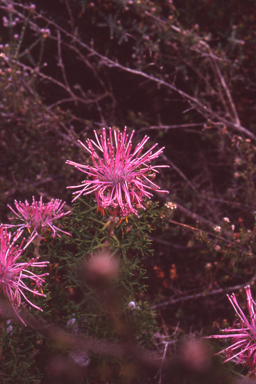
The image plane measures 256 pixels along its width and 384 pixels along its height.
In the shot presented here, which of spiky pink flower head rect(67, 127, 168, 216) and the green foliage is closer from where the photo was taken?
spiky pink flower head rect(67, 127, 168, 216)

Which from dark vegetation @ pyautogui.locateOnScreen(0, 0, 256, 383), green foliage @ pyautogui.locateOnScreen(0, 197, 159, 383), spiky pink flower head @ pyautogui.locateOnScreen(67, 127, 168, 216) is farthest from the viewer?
dark vegetation @ pyautogui.locateOnScreen(0, 0, 256, 383)

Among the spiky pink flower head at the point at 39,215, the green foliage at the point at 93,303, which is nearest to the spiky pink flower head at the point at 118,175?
the green foliage at the point at 93,303

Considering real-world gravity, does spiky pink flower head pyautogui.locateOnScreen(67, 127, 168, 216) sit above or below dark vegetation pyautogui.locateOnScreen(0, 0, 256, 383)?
above

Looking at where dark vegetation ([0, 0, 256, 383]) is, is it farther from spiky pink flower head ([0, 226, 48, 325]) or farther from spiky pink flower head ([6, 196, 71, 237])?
spiky pink flower head ([0, 226, 48, 325])

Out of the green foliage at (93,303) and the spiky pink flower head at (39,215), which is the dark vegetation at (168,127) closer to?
the green foliage at (93,303)

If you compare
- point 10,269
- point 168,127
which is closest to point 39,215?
point 10,269

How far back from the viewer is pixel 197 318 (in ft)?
7.75

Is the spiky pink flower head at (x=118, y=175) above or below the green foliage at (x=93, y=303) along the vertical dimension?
above

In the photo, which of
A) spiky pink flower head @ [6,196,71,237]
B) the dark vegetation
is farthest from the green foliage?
the dark vegetation

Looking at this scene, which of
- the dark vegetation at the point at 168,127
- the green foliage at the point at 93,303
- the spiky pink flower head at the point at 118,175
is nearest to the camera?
the spiky pink flower head at the point at 118,175

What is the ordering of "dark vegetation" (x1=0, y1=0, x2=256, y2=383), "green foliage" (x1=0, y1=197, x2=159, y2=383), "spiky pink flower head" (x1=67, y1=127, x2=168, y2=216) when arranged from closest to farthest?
"spiky pink flower head" (x1=67, y1=127, x2=168, y2=216)
"green foliage" (x1=0, y1=197, x2=159, y2=383)
"dark vegetation" (x1=0, y1=0, x2=256, y2=383)

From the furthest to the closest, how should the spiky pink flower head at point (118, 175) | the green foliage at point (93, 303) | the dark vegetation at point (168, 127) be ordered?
the dark vegetation at point (168, 127)
the green foliage at point (93, 303)
the spiky pink flower head at point (118, 175)

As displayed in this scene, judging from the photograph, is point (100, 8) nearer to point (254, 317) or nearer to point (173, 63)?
point (173, 63)

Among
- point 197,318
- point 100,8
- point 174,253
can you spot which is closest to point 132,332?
point 197,318
